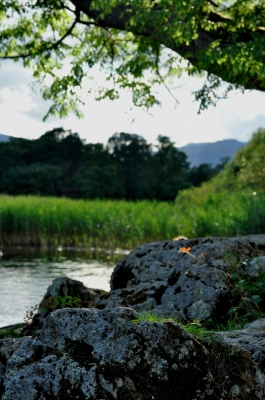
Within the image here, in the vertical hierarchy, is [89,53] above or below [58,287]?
above

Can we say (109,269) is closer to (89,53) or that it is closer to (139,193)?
(89,53)

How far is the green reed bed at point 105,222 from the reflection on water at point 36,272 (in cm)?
134

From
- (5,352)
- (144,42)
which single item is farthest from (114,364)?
(144,42)

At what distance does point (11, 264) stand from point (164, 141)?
1473 inches

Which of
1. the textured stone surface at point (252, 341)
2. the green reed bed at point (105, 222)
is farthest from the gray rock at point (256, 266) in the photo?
the green reed bed at point (105, 222)

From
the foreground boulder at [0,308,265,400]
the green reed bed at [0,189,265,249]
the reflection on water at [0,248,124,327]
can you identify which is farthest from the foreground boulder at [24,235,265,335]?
the green reed bed at [0,189,265,249]

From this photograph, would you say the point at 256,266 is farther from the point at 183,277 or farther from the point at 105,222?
the point at 105,222

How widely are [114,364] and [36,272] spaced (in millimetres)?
11762

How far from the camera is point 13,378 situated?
8.92ft

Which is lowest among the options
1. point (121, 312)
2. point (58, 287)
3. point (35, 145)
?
point (58, 287)

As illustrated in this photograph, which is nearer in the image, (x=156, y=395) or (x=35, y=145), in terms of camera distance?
(x=156, y=395)

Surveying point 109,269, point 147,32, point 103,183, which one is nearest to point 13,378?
point 147,32

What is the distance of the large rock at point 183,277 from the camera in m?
5.53

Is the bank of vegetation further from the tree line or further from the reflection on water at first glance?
the tree line
